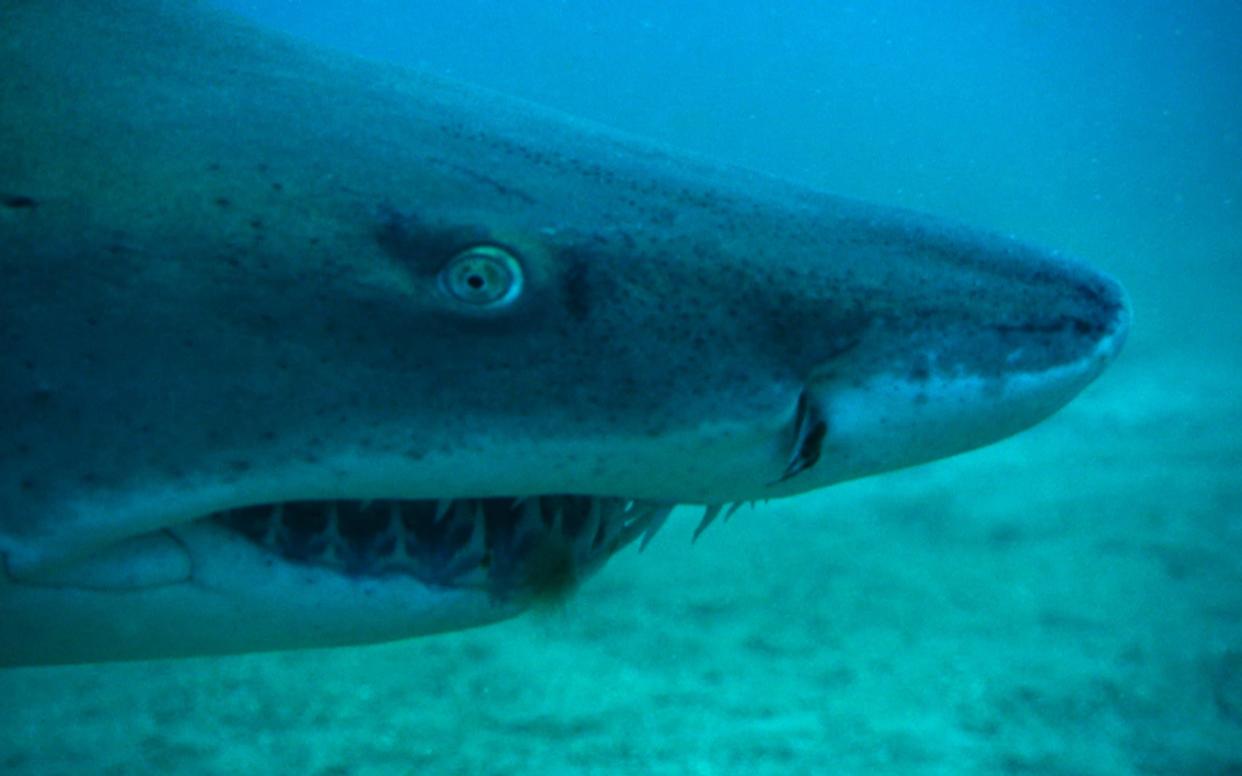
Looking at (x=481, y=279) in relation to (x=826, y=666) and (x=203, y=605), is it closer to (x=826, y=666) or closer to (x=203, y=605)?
(x=203, y=605)

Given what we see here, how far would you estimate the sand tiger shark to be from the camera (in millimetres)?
1267

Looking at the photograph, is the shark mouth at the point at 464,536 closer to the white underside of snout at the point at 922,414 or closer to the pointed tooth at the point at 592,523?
the pointed tooth at the point at 592,523

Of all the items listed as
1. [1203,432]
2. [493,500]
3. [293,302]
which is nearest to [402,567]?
[493,500]

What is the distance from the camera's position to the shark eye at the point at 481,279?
133 centimetres

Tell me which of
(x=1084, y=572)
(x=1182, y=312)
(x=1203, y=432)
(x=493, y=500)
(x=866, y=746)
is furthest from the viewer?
(x=1182, y=312)

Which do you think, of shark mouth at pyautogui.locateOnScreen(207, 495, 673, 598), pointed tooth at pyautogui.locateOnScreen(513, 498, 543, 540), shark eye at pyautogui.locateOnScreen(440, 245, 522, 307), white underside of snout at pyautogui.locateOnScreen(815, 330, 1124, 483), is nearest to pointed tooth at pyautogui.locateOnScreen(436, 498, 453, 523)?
shark mouth at pyautogui.locateOnScreen(207, 495, 673, 598)

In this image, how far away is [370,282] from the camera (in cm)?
133

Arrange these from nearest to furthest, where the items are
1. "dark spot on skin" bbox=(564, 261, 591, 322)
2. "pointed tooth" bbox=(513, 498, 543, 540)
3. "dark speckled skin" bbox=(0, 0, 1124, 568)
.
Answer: "dark speckled skin" bbox=(0, 0, 1124, 568) → "dark spot on skin" bbox=(564, 261, 591, 322) → "pointed tooth" bbox=(513, 498, 543, 540)

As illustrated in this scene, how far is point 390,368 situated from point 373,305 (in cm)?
10

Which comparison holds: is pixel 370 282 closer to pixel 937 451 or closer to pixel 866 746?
pixel 937 451

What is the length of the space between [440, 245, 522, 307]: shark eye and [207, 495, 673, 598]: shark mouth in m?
0.36

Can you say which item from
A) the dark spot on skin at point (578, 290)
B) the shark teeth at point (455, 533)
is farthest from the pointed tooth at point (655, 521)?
the dark spot on skin at point (578, 290)

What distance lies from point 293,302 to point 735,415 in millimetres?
711

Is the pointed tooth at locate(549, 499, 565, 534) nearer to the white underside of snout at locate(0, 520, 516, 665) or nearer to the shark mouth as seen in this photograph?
the shark mouth
